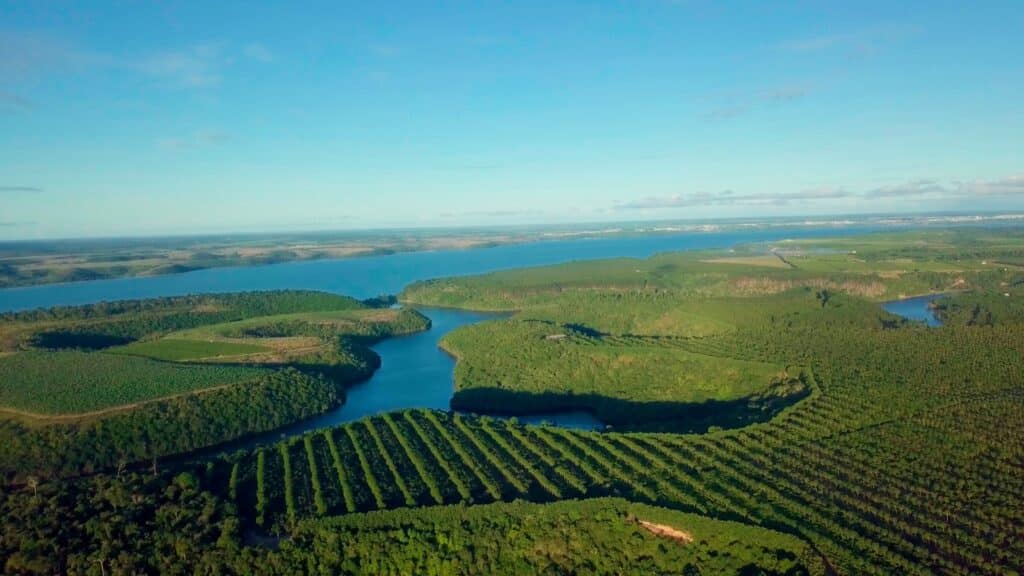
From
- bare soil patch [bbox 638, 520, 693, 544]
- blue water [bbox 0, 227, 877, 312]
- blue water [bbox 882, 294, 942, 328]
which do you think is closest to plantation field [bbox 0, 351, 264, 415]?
bare soil patch [bbox 638, 520, 693, 544]

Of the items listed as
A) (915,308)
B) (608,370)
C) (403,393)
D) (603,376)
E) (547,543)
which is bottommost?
(403,393)

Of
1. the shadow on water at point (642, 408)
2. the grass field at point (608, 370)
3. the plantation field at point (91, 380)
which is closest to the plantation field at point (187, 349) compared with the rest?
the plantation field at point (91, 380)

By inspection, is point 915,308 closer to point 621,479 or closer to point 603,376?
point 603,376

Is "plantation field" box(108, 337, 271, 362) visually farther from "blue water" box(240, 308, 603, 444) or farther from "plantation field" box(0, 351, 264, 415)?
"blue water" box(240, 308, 603, 444)

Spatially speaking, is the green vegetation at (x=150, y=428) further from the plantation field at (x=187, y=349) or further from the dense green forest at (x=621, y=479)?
the plantation field at (x=187, y=349)

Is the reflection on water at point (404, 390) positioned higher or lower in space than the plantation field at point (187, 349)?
lower

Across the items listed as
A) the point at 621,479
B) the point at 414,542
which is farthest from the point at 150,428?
the point at 621,479
